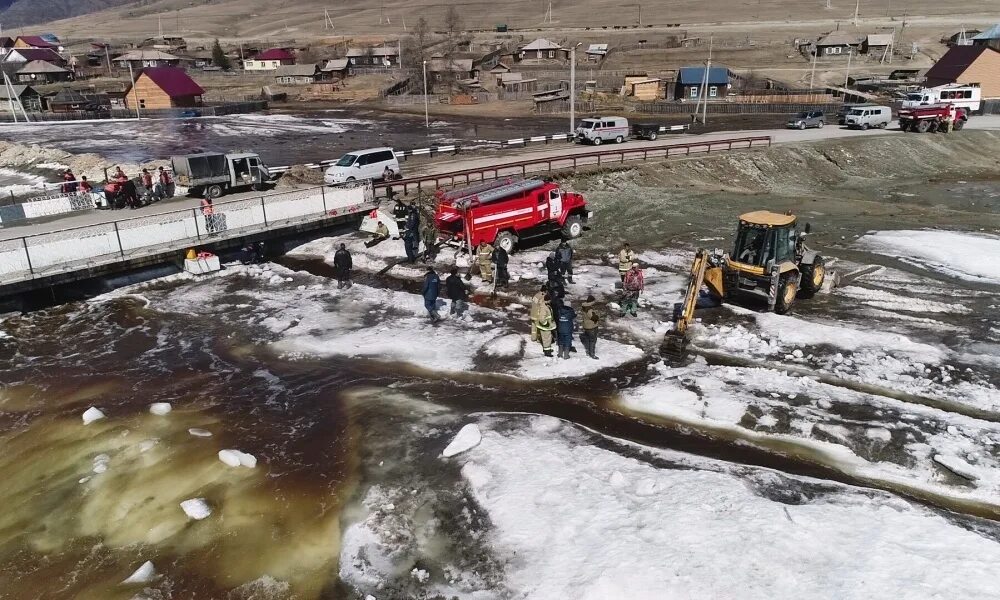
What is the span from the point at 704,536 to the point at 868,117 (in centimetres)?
5144

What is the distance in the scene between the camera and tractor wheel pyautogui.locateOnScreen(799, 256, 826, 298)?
18688 mm

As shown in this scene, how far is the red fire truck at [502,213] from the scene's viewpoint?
2272cm

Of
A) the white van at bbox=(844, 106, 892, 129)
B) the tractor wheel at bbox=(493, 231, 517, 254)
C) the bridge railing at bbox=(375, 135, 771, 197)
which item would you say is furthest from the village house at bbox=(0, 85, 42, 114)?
the white van at bbox=(844, 106, 892, 129)

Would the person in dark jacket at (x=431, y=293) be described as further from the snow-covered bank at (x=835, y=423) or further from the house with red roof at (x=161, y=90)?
the house with red roof at (x=161, y=90)

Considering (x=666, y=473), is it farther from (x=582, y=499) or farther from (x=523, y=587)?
(x=523, y=587)

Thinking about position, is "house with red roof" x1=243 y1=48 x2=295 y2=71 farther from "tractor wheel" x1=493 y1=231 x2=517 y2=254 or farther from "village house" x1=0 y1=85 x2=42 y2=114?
"tractor wheel" x1=493 y1=231 x2=517 y2=254

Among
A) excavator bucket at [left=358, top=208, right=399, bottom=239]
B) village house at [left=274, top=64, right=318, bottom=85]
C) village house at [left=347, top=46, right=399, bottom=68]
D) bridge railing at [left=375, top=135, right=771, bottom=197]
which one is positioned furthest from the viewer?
village house at [left=347, top=46, right=399, bottom=68]

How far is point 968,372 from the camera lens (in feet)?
47.7

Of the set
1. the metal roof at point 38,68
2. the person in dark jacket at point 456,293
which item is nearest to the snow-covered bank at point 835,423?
the person in dark jacket at point 456,293

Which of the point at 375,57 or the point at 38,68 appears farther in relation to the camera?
the point at 375,57

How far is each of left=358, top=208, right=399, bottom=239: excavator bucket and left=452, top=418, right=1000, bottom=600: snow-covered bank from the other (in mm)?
16040

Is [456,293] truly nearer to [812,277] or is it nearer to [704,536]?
[812,277]

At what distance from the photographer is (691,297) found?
1631 cm

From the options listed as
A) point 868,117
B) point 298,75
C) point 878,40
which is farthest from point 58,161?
point 878,40
